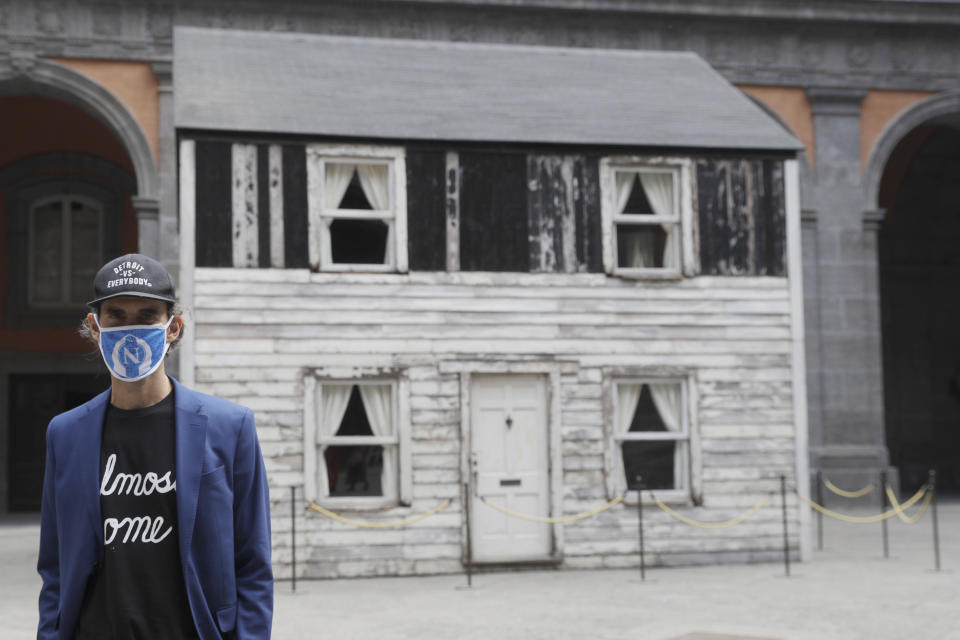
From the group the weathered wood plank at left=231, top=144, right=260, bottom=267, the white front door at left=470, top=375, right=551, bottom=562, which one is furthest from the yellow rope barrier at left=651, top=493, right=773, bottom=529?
the weathered wood plank at left=231, top=144, right=260, bottom=267

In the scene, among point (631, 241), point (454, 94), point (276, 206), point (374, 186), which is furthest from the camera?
point (454, 94)

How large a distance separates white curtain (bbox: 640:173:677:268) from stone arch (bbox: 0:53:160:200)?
32.5ft

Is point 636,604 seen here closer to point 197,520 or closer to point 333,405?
point 333,405

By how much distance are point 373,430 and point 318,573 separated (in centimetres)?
176

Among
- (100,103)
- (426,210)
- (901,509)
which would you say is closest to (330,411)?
(426,210)

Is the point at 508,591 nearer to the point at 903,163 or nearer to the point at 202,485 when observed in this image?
the point at 202,485

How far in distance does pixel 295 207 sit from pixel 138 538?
424 inches

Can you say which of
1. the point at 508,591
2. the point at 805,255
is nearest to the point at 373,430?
the point at 508,591

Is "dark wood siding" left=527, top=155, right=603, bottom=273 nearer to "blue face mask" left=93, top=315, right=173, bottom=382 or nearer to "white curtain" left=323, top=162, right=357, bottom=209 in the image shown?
"white curtain" left=323, top=162, right=357, bottom=209

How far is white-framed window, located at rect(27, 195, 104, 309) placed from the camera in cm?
2512

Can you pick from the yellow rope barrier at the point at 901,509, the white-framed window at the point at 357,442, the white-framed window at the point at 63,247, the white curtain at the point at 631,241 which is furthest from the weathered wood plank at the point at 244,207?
the white-framed window at the point at 63,247

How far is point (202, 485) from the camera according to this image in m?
3.85

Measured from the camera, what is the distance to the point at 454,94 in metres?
16.0

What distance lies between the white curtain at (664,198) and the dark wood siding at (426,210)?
268 centimetres
